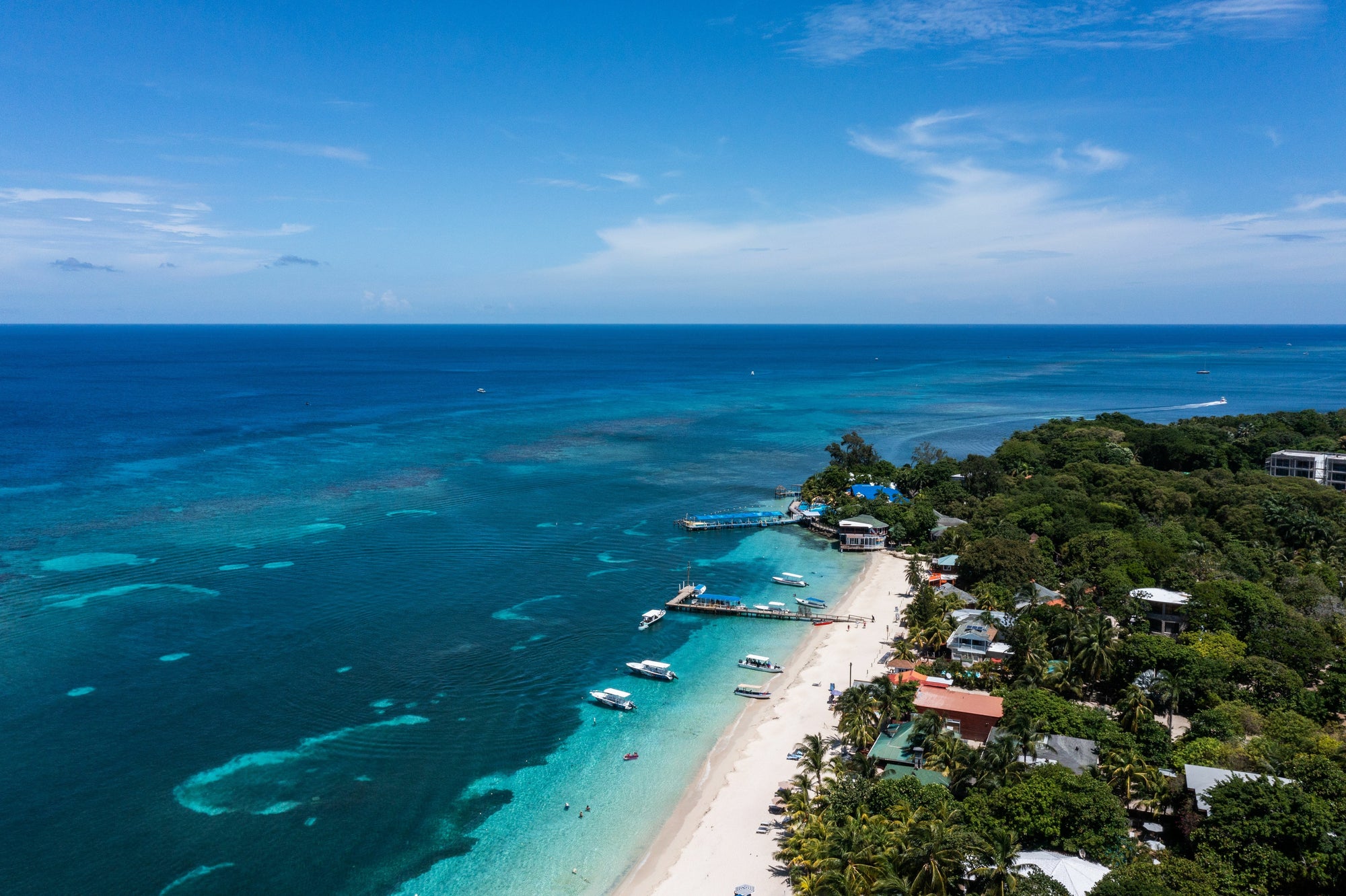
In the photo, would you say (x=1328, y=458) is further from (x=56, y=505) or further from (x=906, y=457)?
(x=56, y=505)

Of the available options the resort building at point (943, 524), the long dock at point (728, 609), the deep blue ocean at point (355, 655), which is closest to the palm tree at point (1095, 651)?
the deep blue ocean at point (355, 655)

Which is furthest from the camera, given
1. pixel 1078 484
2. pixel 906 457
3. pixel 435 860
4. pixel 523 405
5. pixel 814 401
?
pixel 814 401

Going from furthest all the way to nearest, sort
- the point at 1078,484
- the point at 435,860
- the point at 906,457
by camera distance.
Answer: the point at 906,457, the point at 1078,484, the point at 435,860

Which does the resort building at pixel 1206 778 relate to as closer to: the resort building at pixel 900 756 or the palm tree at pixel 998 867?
the palm tree at pixel 998 867

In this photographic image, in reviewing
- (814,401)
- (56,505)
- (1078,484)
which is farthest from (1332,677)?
(814,401)

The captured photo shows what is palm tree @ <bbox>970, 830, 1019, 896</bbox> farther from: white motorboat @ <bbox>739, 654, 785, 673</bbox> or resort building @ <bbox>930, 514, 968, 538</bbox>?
resort building @ <bbox>930, 514, 968, 538</bbox>

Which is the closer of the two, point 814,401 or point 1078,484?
point 1078,484
